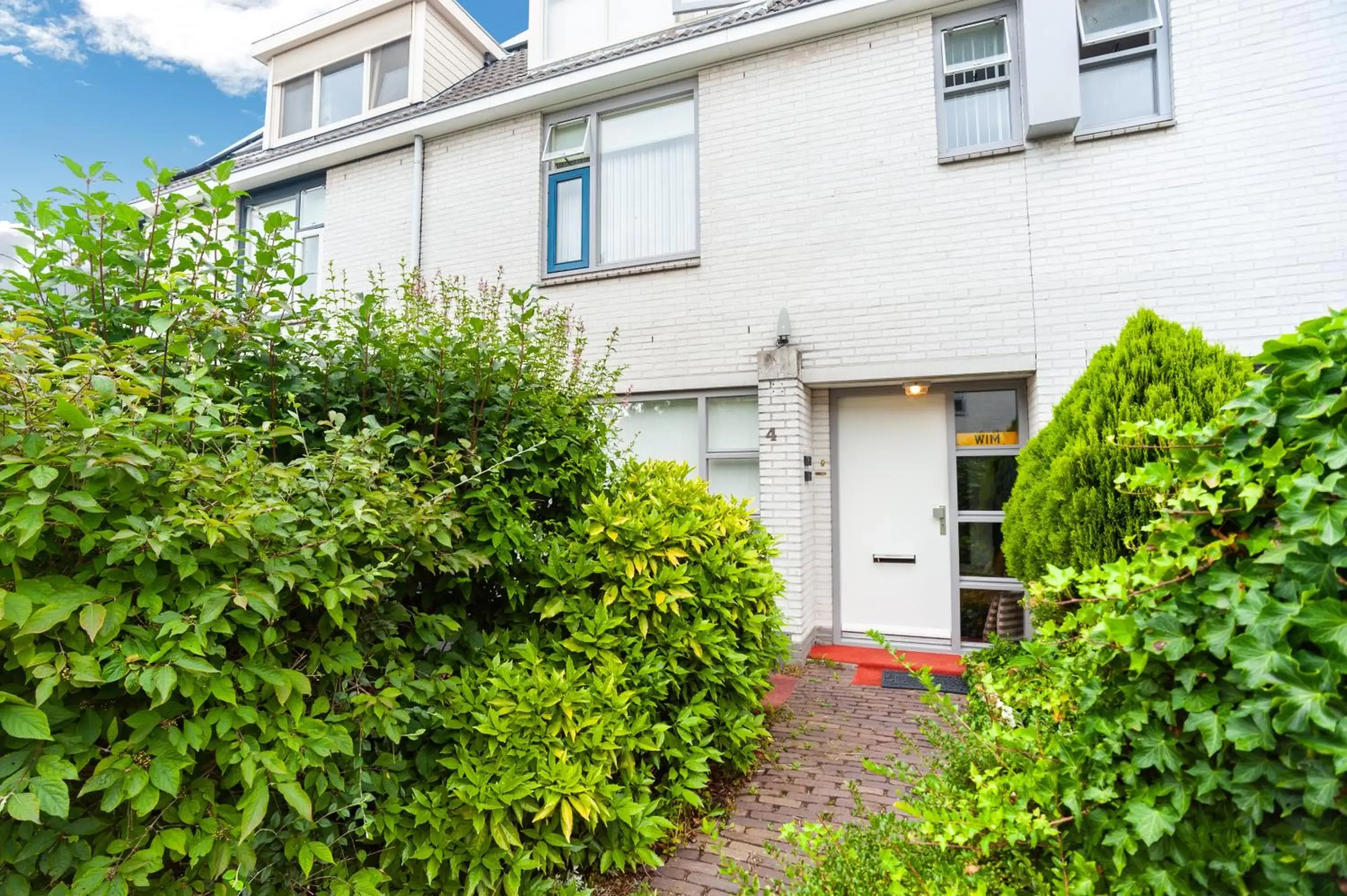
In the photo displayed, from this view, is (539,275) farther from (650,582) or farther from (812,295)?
(650,582)

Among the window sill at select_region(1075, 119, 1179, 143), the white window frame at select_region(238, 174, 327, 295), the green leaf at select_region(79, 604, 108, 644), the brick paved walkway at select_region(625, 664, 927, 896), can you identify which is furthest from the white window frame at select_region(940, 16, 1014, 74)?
the white window frame at select_region(238, 174, 327, 295)

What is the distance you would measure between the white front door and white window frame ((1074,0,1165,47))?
3149mm

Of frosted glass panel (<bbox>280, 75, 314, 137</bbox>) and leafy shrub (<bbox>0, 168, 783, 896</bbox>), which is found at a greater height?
frosted glass panel (<bbox>280, 75, 314, 137</bbox>)

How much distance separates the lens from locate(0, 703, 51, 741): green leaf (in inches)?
52.6

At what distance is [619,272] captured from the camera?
6.69 meters

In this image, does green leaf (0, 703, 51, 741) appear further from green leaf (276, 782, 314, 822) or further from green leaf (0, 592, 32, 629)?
green leaf (276, 782, 314, 822)

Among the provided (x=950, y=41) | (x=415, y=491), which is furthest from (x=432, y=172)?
(x=415, y=491)

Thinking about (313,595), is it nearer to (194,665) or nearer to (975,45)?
(194,665)

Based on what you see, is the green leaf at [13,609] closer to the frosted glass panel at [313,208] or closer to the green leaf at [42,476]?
the green leaf at [42,476]

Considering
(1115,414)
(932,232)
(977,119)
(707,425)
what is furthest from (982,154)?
(707,425)

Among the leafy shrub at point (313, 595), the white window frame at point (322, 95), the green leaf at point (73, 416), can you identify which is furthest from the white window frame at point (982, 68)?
the white window frame at point (322, 95)

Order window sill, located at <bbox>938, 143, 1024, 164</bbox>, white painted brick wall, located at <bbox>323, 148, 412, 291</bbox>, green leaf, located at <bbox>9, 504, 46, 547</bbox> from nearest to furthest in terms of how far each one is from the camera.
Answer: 1. green leaf, located at <bbox>9, 504, 46, 547</bbox>
2. window sill, located at <bbox>938, 143, 1024, 164</bbox>
3. white painted brick wall, located at <bbox>323, 148, 412, 291</bbox>

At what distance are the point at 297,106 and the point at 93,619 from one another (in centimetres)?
1151

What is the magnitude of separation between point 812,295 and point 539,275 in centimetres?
313
